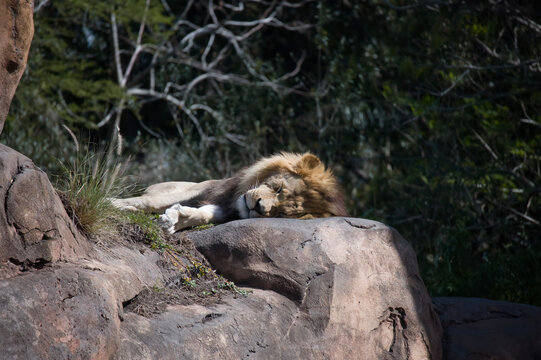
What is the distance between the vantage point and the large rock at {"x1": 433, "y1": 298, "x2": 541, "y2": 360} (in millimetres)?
4379

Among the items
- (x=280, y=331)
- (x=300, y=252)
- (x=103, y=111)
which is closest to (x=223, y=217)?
(x=300, y=252)

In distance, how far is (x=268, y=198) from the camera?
177 inches

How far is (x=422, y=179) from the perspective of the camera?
344 inches

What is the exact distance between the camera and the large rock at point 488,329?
438 centimetres

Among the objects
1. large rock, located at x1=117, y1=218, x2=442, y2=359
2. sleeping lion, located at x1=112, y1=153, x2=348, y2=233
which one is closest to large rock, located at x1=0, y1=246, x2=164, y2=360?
large rock, located at x1=117, y1=218, x2=442, y2=359

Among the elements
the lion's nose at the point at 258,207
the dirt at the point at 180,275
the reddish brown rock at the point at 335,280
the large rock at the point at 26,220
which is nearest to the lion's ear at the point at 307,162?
the lion's nose at the point at 258,207

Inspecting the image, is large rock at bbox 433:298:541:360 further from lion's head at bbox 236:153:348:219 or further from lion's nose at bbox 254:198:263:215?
lion's nose at bbox 254:198:263:215

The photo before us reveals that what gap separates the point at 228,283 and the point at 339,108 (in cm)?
701

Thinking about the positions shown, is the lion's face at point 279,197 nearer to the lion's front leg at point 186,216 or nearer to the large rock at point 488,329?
the lion's front leg at point 186,216

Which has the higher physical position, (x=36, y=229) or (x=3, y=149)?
(x=3, y=149)

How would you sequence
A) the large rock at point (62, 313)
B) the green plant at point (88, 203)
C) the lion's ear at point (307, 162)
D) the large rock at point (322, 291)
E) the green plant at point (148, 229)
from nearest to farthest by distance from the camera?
the large rock at point (62, 313) < the green plant at point (88, 203) < the large rock at point (322, 291) < the green plant at point (148, 229) < the lion's ear at point (307, 162)

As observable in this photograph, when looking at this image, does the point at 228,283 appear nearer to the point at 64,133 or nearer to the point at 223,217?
the point at 223,217

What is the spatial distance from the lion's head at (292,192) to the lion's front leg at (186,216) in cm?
21

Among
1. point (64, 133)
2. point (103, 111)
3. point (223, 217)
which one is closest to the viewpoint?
point (223, 217)
